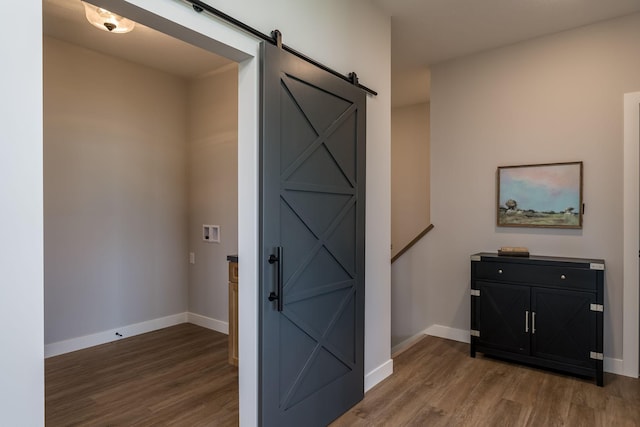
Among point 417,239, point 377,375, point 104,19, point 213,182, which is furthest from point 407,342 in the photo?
point 104,19

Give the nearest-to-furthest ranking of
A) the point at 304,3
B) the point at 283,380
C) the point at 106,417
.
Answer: the point at 283,380, the point at 304,3, the point at 106,417

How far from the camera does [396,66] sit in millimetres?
4129

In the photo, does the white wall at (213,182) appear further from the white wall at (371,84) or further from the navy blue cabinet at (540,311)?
the navy blue cabinet at (540,311)

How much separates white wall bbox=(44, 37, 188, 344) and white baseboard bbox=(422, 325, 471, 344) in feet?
9.25

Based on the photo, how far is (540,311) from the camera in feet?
9.84

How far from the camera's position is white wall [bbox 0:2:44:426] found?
1.11 m

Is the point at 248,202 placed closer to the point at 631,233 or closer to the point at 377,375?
the point at 377,375

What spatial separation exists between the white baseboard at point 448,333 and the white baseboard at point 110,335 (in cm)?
281

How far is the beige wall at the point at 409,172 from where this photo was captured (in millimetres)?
5633

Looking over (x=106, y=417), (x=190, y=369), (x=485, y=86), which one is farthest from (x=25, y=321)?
(x=485, y=86)

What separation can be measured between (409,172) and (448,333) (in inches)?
107

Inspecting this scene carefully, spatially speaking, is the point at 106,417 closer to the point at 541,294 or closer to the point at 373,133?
the point at 373,133

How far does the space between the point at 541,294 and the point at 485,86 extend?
6.68 feet

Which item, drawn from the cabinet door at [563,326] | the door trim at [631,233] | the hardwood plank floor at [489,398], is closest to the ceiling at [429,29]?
the door trim at [631,233]
